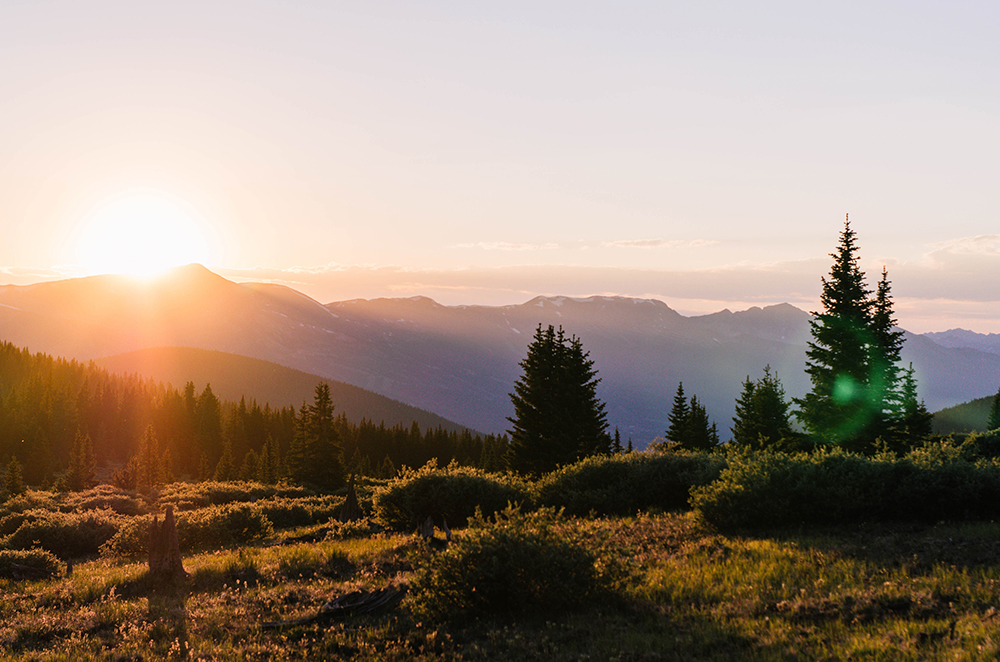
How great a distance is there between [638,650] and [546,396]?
38.2 m

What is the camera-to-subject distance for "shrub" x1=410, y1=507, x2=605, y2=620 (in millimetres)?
9234

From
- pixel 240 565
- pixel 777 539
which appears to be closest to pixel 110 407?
pixel 240 565

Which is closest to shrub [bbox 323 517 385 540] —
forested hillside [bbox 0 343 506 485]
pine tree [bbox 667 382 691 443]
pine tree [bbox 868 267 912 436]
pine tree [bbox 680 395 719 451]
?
→ pine tree [bbox 868 267 912 436]

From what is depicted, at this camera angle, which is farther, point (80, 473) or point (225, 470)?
point (225, 470)

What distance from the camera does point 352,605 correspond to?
9.84m

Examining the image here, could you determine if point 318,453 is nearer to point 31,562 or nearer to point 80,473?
point 80,473

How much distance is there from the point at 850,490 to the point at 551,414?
32116 mm

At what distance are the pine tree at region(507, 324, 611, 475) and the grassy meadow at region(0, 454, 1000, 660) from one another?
99.0ft

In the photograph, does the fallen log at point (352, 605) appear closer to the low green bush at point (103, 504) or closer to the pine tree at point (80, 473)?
the low green bush at point (103, 504)

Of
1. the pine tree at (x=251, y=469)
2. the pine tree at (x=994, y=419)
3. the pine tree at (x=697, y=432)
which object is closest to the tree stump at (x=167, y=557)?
the pine tree at (x=994, y=419)

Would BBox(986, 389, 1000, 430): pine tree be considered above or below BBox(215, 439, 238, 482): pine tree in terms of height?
above

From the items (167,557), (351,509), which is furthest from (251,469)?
(167,557)

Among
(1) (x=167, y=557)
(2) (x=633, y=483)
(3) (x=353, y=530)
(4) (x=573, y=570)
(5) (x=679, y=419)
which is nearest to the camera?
(4) (x=573, y=570)

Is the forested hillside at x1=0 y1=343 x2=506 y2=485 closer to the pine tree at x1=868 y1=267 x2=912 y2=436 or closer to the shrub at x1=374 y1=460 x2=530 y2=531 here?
the pine tree at x1=868 y1=267 x2=912 y2=436
